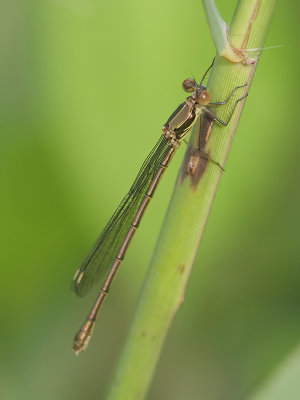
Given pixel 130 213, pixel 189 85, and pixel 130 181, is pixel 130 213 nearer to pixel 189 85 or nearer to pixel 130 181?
pixel 130 181

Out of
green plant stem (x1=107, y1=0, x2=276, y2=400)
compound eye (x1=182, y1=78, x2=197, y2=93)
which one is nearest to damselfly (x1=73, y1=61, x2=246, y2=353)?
compound eye (x1=182, y1=78, x2=197, y2=93)

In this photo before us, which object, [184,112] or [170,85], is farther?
[184,112]

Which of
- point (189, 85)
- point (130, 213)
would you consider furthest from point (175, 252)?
point (189, 85)

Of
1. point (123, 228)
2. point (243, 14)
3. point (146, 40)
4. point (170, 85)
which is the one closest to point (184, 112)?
point (170, 85)

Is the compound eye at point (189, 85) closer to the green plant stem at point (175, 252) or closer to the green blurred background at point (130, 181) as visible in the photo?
the green blurred background at point (130, 181)

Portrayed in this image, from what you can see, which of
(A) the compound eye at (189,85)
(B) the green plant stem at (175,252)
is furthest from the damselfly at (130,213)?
(B) the green plant stem at (175,252)

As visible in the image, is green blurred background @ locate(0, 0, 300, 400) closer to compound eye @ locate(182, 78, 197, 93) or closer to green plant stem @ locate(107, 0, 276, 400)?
compound eye @ locate(182, 78, 197, 93)

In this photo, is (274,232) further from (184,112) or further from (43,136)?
(43,136)
